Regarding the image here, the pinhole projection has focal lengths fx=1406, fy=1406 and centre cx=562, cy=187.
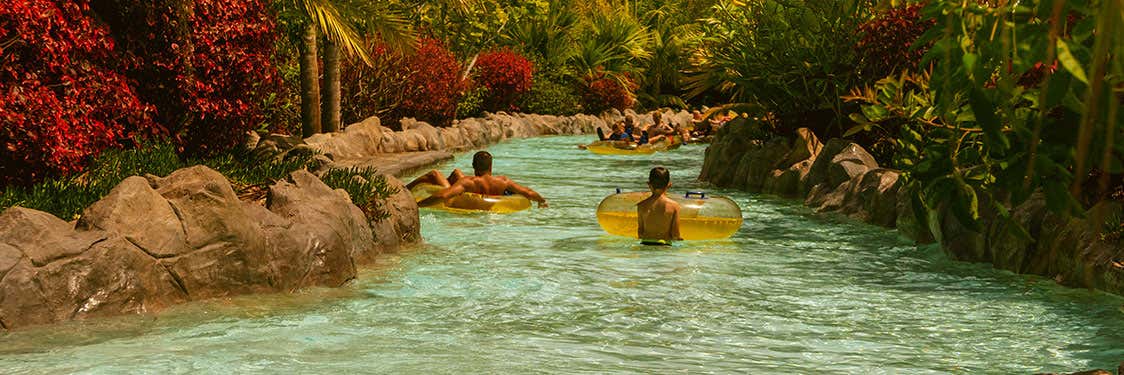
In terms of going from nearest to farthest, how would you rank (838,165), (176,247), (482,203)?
(176,247) → (482,203) → (838,165)

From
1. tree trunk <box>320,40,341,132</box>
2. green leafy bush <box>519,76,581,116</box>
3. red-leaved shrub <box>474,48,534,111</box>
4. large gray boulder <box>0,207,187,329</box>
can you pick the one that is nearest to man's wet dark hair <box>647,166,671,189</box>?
large gray boulder <box>0,207,187,329</box>

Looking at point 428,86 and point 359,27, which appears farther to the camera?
point 428,86

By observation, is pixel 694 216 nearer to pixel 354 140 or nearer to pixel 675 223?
pixel 675 223

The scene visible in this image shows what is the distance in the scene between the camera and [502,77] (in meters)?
37.8

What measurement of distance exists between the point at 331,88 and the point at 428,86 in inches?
279

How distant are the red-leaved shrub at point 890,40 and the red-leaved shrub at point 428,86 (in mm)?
12358

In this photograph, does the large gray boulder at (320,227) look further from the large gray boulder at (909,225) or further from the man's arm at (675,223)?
the large gray boulder at (909,225)

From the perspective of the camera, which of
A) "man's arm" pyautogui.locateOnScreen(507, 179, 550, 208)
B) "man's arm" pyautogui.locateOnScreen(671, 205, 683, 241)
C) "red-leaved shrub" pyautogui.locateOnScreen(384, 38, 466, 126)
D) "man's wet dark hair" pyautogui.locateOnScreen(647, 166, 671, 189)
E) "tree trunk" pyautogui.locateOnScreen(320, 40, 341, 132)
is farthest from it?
"red-leaved shrub" pyautogui.locateOnScreen(384, 38, 466, 126)

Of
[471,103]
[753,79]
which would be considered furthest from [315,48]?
[471,103]

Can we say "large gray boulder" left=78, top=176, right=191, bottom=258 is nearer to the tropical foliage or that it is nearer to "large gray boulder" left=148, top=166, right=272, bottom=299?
"large gray boulder" left=148, top=166, right=272, bottom=299

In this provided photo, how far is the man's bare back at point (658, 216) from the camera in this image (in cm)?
1280

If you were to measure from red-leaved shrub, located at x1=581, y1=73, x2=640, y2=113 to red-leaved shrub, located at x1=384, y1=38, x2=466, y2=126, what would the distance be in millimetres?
12678

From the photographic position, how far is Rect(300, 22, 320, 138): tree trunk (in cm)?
2142

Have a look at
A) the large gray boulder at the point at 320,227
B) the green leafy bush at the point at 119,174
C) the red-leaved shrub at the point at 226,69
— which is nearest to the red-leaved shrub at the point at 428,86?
the green leafy bush at the point at 119,174
